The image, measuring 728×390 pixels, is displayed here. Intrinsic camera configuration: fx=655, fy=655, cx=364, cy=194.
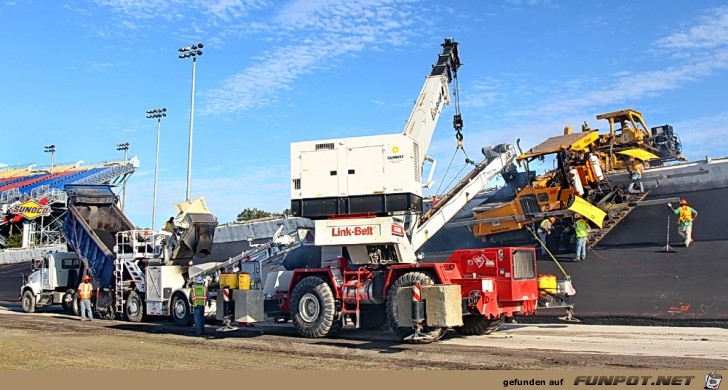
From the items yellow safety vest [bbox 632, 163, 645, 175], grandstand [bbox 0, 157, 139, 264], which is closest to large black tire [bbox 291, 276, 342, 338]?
yellow safety vest [bbox 632, 163, 645, 175]

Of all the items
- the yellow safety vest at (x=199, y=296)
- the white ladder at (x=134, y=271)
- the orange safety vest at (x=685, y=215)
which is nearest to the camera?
A: the yellow safety vest at (x=199, y=296)

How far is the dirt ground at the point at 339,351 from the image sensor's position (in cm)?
1061

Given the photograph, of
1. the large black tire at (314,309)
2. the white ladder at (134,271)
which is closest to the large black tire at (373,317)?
the large black tire at (314,309)

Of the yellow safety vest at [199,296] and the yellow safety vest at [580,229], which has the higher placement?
the yellow safety vest at [580,229]

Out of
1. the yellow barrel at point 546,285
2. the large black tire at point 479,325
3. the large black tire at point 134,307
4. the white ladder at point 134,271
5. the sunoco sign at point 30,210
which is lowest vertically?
the large black tire at point 479,325

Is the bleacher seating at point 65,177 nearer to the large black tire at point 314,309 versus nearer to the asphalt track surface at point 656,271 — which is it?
the large black tire at point 314,309

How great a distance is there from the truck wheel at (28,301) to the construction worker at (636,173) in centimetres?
2276

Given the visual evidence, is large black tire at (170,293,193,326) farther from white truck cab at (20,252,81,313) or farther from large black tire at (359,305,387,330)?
white truck cab at (20,252,81,313)

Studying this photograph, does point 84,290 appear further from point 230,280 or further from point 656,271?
point 656,271

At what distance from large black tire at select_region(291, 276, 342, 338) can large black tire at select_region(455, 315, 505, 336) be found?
295 cm

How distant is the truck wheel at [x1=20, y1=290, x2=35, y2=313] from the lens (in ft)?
83.1

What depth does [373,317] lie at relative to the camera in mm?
16609

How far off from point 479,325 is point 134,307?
471 inches

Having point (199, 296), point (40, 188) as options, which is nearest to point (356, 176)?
point (199, 296)
